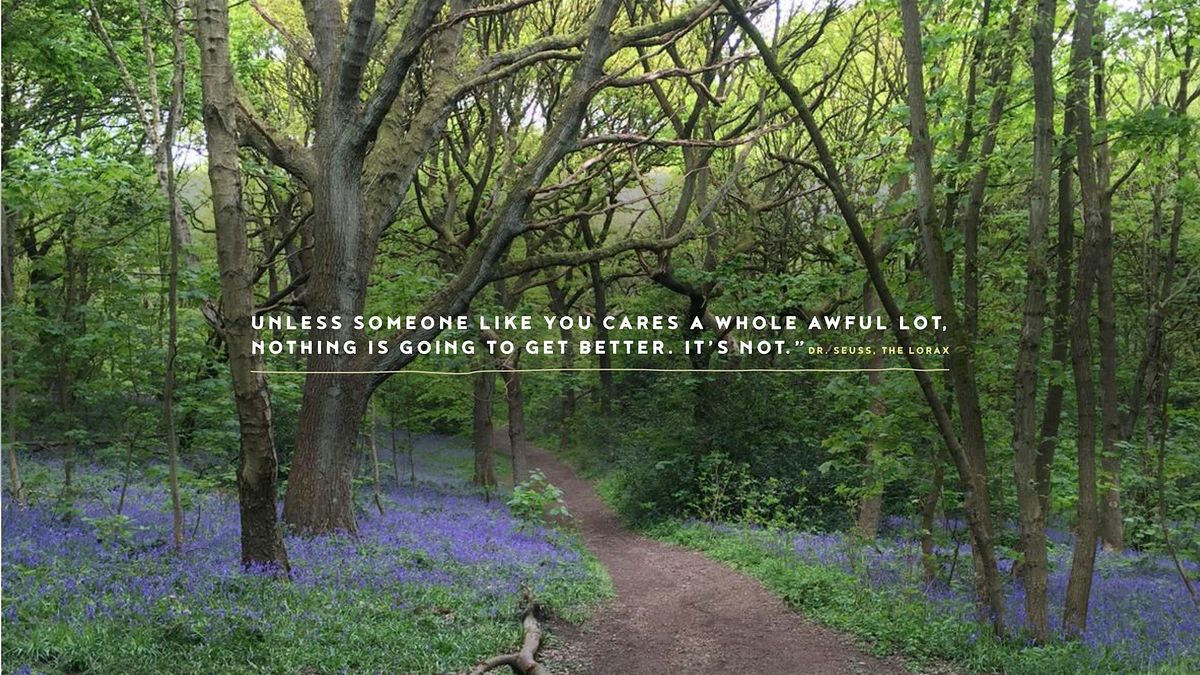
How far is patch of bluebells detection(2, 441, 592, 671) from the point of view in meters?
6.49

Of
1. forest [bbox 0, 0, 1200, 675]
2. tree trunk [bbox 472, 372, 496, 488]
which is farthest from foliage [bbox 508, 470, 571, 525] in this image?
tree trunk [bbox 472, 372, 496, 488]

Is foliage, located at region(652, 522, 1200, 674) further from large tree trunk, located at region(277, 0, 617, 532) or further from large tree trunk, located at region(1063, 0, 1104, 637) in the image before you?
large tree trunk, located at region(277, 0, 617, 532)

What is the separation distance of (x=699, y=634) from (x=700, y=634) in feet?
0.04

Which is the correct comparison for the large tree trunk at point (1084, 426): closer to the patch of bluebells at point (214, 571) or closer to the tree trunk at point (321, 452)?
the patch of bluebells at point (214, 571)

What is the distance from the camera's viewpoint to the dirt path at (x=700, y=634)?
8.16m

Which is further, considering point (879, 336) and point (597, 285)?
point (597, 285)

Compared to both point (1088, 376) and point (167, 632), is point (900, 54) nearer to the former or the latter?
point (1088, 376)

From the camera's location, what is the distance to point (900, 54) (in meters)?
19.7

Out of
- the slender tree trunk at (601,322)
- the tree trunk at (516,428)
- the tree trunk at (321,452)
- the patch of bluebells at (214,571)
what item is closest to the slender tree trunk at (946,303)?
the patch of bluebells at (214,571)

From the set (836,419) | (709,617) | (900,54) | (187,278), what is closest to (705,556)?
(709,617)

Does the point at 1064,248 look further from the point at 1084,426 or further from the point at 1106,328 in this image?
the point at 1106,328

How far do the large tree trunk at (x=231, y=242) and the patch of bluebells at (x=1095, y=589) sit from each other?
290 inches

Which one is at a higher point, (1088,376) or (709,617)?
(1088,376)

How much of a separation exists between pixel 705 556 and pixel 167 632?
33.4 ft
